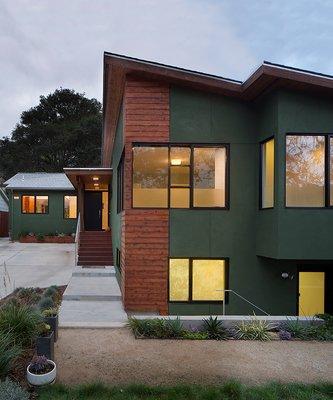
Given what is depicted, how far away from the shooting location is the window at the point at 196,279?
34.7 feet

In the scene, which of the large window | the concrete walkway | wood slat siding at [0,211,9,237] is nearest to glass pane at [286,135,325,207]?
the large window

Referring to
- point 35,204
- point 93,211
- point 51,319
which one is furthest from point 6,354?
point 35,204

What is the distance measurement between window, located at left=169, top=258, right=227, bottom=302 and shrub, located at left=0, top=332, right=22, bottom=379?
18.3 ft

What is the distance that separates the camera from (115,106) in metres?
13.3

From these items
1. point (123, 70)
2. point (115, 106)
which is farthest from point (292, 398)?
point (115, 106)

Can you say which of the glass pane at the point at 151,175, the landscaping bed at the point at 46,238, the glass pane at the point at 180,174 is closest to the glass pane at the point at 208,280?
the glass pane at the point at 151,175

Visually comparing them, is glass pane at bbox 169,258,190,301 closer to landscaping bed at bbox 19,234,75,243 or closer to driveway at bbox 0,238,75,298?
driveway at bbox 0,238,75,298

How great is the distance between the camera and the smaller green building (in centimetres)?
2698

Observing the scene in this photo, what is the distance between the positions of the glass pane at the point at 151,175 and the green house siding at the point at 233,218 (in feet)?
1.60

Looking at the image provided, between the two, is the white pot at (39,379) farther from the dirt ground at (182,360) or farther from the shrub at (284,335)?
the shrub at (284,335)

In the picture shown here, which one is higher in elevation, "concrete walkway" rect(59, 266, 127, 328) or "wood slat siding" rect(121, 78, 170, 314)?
"wood slat siding" rect(121, 78, 170, 314)

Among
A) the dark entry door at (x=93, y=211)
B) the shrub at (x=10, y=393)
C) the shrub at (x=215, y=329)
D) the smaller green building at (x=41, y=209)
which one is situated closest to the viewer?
Result: the shrub at (x=10, y=393)

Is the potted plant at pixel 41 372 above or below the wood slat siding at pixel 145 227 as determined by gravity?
below

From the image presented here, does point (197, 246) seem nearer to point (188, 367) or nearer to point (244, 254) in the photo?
point (244, 254)
